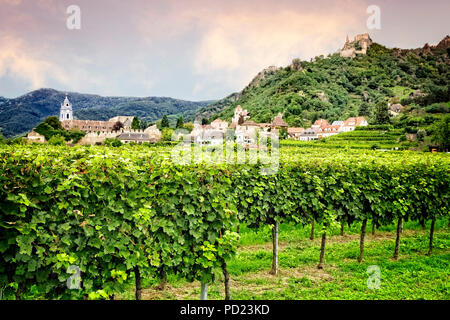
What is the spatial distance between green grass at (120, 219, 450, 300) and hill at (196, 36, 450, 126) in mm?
104594

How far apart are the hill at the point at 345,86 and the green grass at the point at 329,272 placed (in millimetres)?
104594

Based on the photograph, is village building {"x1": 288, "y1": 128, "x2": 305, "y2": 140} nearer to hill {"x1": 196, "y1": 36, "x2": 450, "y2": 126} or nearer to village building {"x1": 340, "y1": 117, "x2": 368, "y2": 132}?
hill {"x1": 196, "y1": 36, "x2": 450, "y2": 126}

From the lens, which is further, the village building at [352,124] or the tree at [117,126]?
the tree at [117,126]

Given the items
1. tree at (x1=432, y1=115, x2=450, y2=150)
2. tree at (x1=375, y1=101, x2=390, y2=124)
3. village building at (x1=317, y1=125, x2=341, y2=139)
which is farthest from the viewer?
village building at (x1=317, y1=125, x2=341, y2=139)

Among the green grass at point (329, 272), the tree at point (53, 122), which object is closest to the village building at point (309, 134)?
the tree at point (53, 122)

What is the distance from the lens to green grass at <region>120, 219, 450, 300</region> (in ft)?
22.8

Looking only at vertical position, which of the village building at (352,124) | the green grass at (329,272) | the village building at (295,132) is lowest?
the green grass at (329,272)

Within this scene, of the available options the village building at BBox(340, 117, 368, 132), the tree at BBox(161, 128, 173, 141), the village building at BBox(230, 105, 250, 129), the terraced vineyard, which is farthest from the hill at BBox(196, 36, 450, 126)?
the terraced vineyard

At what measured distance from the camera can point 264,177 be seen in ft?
23.2

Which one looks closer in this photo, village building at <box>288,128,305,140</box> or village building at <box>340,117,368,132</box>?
village building at <box>288,128,305,140</box>

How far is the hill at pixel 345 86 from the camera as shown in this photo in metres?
128

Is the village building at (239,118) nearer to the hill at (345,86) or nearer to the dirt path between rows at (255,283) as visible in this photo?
the hill at (345,86)

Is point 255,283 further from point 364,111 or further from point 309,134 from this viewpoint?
point 364,111
